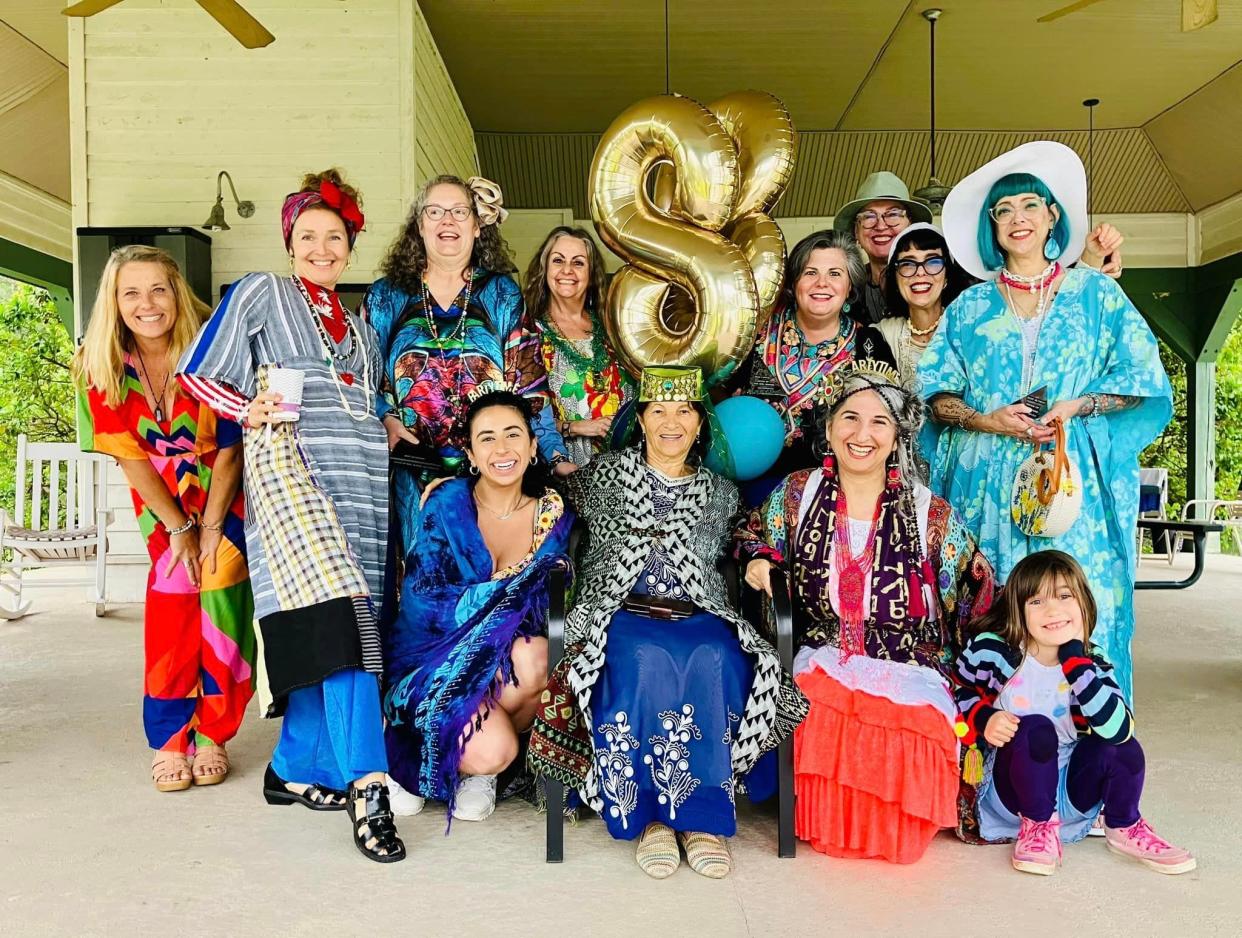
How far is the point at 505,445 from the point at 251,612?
36.3 inches

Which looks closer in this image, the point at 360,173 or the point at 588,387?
the point at 588,387

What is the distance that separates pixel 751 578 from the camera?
2.63 metres

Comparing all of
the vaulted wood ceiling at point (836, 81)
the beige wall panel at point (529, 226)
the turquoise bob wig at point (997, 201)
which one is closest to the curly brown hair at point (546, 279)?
the turquoise bob wig at point (997, 201)

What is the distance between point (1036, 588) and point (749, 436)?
87cm

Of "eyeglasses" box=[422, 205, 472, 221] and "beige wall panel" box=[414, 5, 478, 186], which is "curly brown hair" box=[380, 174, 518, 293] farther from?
"beige wall panel" box=[414, 5, 478, 186]

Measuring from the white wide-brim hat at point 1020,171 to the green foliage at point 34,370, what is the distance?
Answer: 50.1 ft

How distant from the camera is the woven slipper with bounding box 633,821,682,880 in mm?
2262

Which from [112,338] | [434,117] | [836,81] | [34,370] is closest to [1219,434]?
[836,81]

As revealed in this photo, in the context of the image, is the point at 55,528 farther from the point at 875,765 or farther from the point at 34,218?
the point at 875,765

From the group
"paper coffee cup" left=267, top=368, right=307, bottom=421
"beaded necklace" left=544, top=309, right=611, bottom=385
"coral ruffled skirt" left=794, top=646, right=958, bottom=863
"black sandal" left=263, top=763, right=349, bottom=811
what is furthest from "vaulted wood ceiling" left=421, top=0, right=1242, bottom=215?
"coral ruffled skirt" left=794, top=646, right=958, bottom=863

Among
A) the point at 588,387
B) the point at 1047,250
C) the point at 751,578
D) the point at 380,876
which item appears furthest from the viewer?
the point at 588,387

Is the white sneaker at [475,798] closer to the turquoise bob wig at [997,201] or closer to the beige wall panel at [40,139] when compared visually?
the turquoise bob wig at [997,201]

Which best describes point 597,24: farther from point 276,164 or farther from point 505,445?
point 505,445

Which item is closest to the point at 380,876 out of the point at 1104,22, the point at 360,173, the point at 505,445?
the point at 505,445
